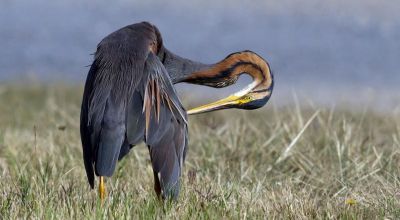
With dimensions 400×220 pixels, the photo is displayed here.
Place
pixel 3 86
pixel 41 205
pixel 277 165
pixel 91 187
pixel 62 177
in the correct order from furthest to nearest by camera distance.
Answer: pixel 3 86, pixel 277 165, pixel 62 177, pixel 91 187, pixel 41 205

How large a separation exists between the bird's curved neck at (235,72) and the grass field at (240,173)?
23.0 inches

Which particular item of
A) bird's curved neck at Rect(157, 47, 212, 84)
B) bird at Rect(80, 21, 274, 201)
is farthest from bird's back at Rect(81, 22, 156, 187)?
bird's curved neck at Rect(157, 47, 212, 84)

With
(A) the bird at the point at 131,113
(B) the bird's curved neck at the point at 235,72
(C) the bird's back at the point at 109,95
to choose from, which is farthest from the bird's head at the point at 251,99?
(C) the bird's back at the point at 109,95

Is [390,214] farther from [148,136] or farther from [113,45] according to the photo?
[113,45]

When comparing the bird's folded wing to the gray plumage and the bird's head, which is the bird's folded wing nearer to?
the gray plumage

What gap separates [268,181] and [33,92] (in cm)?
594

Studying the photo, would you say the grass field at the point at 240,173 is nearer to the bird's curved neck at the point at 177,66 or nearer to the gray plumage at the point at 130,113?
the gray plumage at the point at 130,113

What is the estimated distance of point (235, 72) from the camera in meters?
7.37

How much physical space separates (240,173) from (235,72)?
2.51 ft

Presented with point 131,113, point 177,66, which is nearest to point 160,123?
point 131,113

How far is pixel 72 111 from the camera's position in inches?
426

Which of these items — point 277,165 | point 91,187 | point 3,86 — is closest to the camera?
point 91,187

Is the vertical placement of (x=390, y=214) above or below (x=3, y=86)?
above

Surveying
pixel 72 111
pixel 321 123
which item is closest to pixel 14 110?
pixel 72 111
